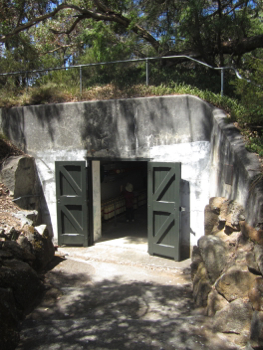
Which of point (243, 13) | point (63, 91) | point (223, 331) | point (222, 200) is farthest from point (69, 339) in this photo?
point (243, 13)

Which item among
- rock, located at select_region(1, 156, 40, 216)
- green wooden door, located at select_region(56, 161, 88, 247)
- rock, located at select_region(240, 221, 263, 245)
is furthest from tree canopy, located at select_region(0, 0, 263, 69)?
rock, located at select_region(240, 221, 263, 245)

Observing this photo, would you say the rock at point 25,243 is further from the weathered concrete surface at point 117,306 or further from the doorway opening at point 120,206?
the doorway opening at point 120,206

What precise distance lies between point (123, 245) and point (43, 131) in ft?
12.3

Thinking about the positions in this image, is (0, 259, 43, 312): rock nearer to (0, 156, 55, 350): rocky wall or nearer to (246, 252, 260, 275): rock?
(0, 156, 55, 350): rocky wall

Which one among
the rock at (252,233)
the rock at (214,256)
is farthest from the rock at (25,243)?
the rock at (252,233)

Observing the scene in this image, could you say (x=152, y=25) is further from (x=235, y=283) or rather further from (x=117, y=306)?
(x=235, y=283)

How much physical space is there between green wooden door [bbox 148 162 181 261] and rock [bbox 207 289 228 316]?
8.53ft

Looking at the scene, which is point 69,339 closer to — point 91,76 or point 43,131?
point 43,131

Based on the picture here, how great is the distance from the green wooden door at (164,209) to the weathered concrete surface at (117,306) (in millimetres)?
317

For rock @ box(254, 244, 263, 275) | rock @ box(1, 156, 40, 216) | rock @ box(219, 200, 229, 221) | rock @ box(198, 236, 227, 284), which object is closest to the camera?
rock @ box(254, 244, 263, 275)

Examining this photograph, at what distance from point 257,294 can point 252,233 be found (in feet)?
2.64

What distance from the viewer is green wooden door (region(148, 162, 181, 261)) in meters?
7.39

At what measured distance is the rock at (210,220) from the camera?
621 cm

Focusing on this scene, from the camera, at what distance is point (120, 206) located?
11.4 metres
